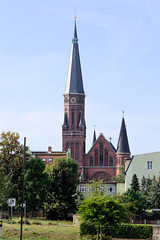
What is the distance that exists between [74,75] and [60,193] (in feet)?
306

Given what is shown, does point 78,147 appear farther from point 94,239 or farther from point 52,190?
point 94,239

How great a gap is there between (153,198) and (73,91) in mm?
97125

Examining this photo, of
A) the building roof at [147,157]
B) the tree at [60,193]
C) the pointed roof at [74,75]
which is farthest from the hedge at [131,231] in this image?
the pointed roof at [74,75]

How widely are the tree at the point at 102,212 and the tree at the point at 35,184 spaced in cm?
2219

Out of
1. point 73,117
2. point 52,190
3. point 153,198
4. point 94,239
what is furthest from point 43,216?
point 73,117

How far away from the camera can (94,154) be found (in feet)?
492

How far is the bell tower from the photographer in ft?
504

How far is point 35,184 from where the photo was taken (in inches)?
2584

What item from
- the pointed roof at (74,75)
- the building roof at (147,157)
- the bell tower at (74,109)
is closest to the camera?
the building roof at (147,157)

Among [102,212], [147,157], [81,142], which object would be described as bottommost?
[102,212]

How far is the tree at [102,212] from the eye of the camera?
42.8 metres

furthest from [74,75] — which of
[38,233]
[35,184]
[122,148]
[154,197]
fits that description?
[38,233]

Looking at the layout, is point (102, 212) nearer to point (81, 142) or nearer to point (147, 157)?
point (147, 157)

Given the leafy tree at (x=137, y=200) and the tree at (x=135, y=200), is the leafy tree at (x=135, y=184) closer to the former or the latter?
the tree at (x=135, y=200)
